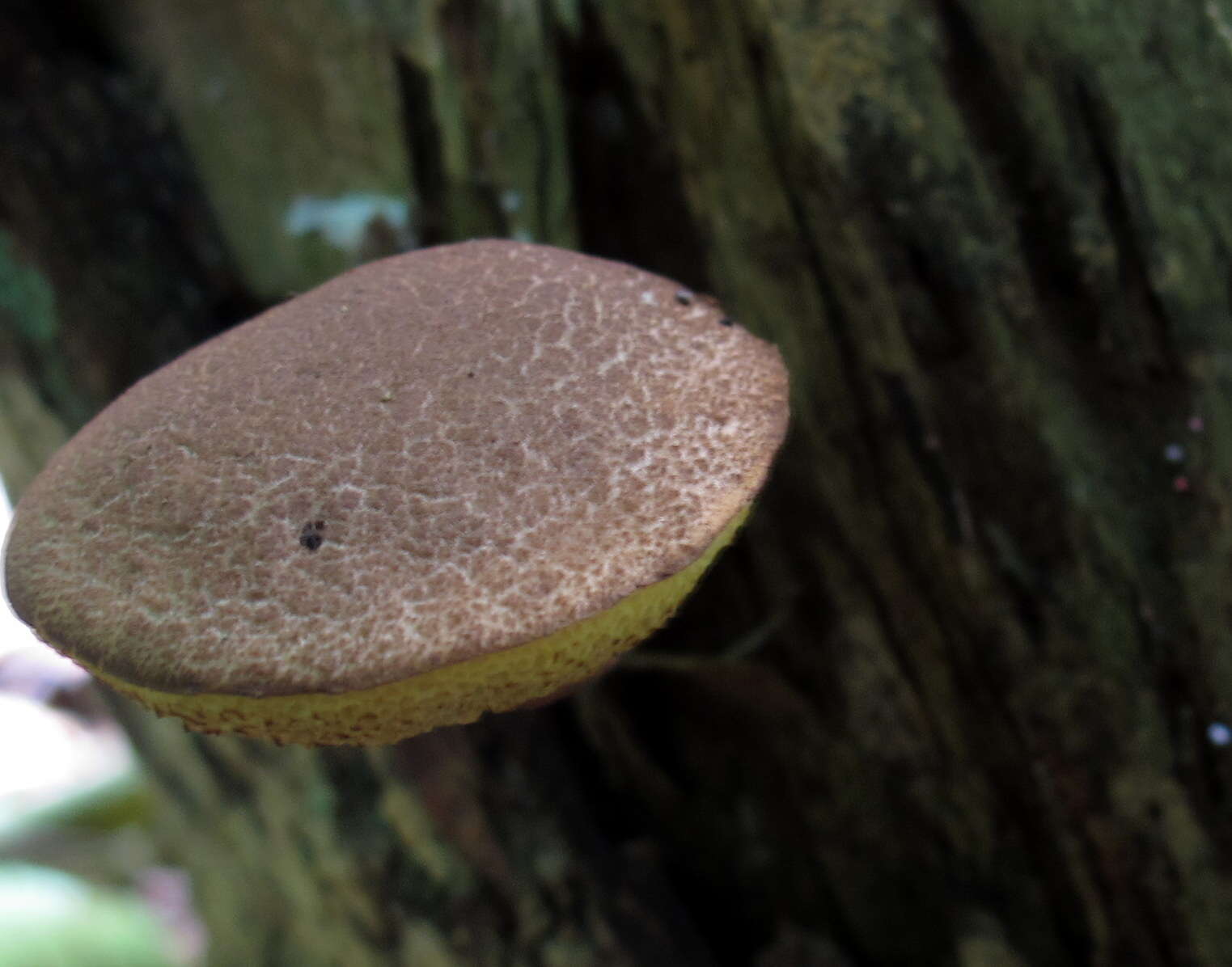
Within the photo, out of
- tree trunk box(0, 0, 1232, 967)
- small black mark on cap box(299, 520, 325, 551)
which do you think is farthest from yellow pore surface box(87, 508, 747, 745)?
tree trunk box(0, 0, 1232, 967)

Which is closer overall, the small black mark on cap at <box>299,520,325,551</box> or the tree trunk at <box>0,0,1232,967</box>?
the small black mark on cap at <box>299,520,325,551</box>

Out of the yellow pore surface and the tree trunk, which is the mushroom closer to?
the yellow pore surface

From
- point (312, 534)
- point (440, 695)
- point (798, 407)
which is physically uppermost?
point (312, 534)

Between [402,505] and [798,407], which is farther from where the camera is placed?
[798,407]

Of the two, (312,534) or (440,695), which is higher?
(312,534)

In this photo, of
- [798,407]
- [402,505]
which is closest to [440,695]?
[402,505]

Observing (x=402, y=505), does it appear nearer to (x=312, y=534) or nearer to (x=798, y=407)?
(x=312, y=534)
